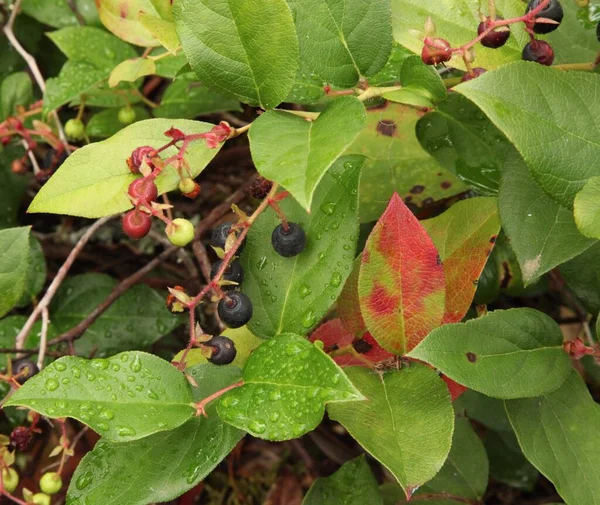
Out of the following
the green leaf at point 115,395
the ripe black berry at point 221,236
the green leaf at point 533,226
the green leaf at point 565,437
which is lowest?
the green leaf at point 565,437

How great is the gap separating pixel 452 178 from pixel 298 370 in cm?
65

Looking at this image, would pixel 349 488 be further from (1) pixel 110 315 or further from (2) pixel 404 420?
(1) pixel 110 315

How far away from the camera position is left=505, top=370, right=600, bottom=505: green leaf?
996mm

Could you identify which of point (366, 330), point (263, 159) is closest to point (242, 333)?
point (366, 330)

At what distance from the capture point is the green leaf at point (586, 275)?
1.13m

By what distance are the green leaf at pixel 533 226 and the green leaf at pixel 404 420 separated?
217mm

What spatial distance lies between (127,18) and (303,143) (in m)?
0.78

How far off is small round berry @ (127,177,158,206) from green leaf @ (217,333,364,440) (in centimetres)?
27

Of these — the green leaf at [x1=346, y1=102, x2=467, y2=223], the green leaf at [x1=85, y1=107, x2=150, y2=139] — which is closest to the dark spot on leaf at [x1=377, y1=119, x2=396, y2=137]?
the green leaf at [x1=346, y1=102, x2=467, y2=223]

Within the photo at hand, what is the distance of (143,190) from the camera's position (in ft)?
2.98

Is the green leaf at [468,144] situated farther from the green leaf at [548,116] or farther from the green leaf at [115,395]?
the green leaf at [115,395]

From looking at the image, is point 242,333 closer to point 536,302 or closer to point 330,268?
point 330,268

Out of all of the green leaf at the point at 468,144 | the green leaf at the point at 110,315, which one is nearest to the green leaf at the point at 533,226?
the green leaf at the point at 468,144

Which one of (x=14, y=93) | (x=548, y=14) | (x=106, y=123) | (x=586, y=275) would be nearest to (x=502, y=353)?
(x=586, y=275)
